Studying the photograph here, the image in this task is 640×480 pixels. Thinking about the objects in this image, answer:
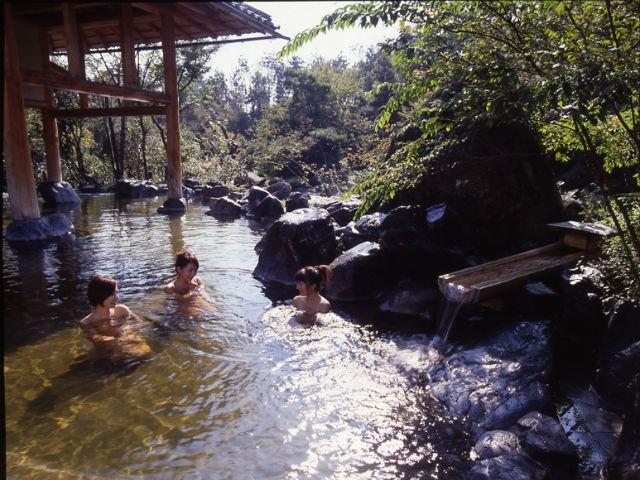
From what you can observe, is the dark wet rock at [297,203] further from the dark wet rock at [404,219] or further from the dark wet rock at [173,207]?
the dark wet rock at [404,219]

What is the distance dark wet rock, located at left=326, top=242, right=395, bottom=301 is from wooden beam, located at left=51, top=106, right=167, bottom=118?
8248mm

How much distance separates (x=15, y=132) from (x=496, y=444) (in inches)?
369

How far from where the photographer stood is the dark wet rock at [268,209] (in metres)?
12.6

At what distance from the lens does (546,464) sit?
2.87 m

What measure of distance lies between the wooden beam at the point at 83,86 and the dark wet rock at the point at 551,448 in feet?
32.3

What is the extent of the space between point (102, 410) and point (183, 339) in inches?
53.4

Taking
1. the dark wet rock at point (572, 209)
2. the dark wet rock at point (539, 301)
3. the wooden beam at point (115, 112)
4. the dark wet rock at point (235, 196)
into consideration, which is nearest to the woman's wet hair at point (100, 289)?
the dark wet rock at point (539, 301)

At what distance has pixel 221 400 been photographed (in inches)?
149

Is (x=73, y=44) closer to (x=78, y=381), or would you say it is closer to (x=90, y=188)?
(x=78, y=381)

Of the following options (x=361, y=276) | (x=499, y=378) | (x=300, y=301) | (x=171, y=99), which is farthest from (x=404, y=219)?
(x=171, y=99)

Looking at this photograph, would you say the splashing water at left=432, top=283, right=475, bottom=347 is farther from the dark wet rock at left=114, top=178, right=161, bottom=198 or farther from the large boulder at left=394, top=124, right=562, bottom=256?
the dark wet rock at left=114, top=178, right=161, bottom=198

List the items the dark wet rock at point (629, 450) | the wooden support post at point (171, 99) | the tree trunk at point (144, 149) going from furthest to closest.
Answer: the tree trunk at point (144, 149)
the wooden support post at point (171, 99)
the dark wet rock at point (629, 450)

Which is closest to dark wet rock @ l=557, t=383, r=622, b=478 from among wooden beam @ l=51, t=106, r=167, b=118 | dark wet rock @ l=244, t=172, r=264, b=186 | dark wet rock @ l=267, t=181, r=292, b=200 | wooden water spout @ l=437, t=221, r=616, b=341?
wooden water spout @ l=437, t=221, r=616, b=341

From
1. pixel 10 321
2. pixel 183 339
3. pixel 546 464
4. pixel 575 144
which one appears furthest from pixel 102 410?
pixel 575 144
